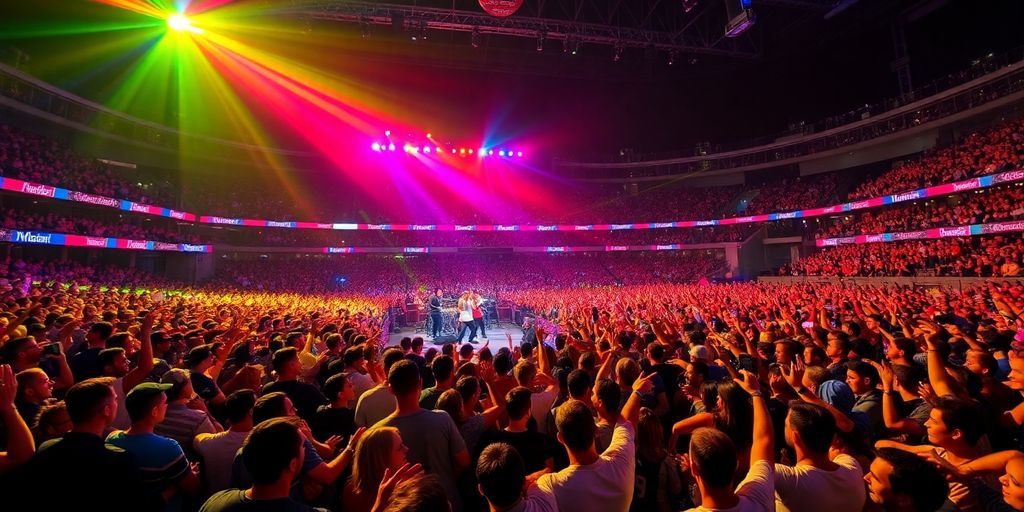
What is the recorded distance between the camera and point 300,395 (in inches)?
165

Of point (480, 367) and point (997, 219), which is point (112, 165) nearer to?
point (480, 367)

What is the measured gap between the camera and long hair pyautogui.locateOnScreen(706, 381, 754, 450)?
3082 millimetres

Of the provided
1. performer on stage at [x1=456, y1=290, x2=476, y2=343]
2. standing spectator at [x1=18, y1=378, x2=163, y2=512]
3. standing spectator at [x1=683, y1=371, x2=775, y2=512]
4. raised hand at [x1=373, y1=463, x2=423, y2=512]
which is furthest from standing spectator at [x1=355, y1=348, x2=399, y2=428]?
performer on stage at [x1=456, y1=290, x2=476, y2=343]

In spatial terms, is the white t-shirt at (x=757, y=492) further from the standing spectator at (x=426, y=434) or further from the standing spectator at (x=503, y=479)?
the standing spectator at (x=426, y=434)

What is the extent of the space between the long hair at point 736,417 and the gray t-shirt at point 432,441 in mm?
1958

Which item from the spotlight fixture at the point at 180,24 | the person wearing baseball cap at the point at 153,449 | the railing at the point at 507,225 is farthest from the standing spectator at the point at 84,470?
the spotlight fixture at the point at 180,24

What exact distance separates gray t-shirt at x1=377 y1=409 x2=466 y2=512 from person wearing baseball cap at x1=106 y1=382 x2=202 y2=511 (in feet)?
4.20

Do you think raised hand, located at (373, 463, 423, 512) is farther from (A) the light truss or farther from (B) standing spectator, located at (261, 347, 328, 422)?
(A) the light truss

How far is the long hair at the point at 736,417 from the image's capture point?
3.08 m

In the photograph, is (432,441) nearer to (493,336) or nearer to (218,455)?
(218,455)

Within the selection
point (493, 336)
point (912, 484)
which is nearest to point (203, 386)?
point (912, 484)

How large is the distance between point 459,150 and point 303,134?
1573 centimetres

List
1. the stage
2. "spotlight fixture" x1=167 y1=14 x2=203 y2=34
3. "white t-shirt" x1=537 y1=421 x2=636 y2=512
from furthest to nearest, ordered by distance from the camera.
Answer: "spotlight fixture" x1=167 y1=14 x2=203 y2=34
the stage
"white t-shirt" x1=537 y1=421 x2=636 y2=512

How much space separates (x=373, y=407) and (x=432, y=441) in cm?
121
